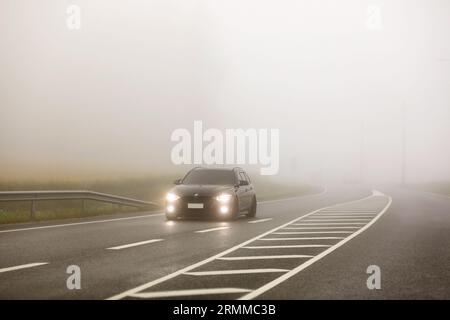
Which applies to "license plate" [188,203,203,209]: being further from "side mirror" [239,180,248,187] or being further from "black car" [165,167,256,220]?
"side mirror" [239,180,248,187]

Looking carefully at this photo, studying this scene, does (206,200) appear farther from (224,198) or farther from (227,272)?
(227,272)

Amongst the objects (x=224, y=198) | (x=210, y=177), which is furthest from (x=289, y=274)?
(x=210, y=177)

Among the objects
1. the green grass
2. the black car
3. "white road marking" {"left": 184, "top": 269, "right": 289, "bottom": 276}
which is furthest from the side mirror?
"white road marking" {"left": 184, "top": 269, "right": 289, "bottom": 276}

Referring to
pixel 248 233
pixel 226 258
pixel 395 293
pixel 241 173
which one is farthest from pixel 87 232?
pixel 395 293

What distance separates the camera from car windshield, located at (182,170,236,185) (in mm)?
19797

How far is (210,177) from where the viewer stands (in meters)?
20.1

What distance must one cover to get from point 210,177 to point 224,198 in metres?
1.81

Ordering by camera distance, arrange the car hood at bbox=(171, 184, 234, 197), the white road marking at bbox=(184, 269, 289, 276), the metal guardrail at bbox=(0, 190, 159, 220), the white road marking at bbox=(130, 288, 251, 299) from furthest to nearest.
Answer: the car hood at bbox=(171, 184, 234, 197) < the metal guardrail at bbox=(0, 190, 159, 220) < the white road marking at bbox=(184, 269, 289, 276) < the white road marking at bbox=(130, 288, 251, 299)

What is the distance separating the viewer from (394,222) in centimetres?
1912

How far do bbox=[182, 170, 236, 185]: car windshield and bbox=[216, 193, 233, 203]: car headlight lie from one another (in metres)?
1.05

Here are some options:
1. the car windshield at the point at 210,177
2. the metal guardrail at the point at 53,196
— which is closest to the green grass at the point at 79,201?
the metal guardrail at the point at 53,196

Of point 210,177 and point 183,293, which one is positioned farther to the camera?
point 210,177
